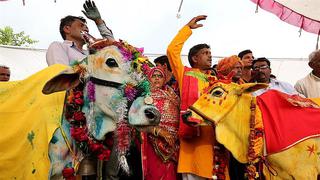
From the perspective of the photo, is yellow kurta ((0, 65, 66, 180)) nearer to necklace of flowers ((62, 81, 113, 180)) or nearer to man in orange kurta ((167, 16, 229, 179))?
necklace of flowers ((62, 81, 113, 180))

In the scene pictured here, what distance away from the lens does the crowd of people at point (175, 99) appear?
162 inches

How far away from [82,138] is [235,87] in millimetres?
1775

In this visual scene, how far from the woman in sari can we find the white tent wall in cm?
595

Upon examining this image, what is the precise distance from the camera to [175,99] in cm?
445

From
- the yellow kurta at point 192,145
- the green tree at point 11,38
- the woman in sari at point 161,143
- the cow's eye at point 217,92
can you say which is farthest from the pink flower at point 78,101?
the green tree at point 11,38

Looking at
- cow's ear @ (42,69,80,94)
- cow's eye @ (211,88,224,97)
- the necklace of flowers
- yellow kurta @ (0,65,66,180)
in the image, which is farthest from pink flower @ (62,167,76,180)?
cow's eye @ (211,88,224,97)

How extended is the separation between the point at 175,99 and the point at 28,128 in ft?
5.24

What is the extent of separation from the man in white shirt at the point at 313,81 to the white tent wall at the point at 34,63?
4993mm

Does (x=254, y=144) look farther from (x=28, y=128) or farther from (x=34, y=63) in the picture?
(x=34, y=63)

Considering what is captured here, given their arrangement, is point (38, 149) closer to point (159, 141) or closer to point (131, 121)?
point (131, 121)

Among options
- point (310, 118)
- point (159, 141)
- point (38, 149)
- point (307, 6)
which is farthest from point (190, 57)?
point (307, 6)

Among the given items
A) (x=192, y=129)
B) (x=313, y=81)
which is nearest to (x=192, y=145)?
(x=192, y=129)

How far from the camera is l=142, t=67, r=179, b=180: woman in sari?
420 centimetres

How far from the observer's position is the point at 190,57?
481 cm
